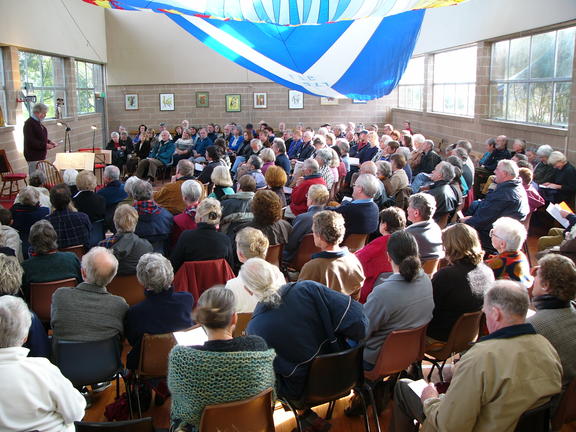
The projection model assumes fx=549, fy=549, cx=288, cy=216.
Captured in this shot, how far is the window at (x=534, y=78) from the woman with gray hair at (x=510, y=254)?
514 cm

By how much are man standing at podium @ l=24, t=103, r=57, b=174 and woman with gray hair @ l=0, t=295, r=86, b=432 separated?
719 cm

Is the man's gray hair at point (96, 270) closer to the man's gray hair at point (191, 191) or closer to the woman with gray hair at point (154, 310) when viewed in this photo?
the woman with gray hair at point (154, 310)

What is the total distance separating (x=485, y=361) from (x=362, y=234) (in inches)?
116

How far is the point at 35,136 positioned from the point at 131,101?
7.58 m

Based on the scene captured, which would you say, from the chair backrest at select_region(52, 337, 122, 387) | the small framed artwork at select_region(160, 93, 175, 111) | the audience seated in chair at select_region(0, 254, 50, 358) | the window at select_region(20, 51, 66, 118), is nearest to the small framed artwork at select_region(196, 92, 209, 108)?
the small framed artwork at select_region(160, 93, 175, 111)

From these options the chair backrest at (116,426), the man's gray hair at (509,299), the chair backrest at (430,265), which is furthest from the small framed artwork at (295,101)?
the chair backrest at (116,426)

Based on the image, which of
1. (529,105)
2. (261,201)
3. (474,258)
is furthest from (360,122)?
(474,258)

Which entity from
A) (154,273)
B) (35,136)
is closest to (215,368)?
(154,273)

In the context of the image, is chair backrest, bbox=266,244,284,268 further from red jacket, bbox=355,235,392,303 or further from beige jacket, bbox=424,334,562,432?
beige jacket, bbox=424,334,562,432

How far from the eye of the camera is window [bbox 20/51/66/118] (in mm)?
10430

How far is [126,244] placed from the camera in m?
4.00

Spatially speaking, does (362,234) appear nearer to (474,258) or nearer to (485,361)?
(474,258)

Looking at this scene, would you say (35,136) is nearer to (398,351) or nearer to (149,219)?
(149,219)

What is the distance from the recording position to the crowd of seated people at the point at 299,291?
214cm
